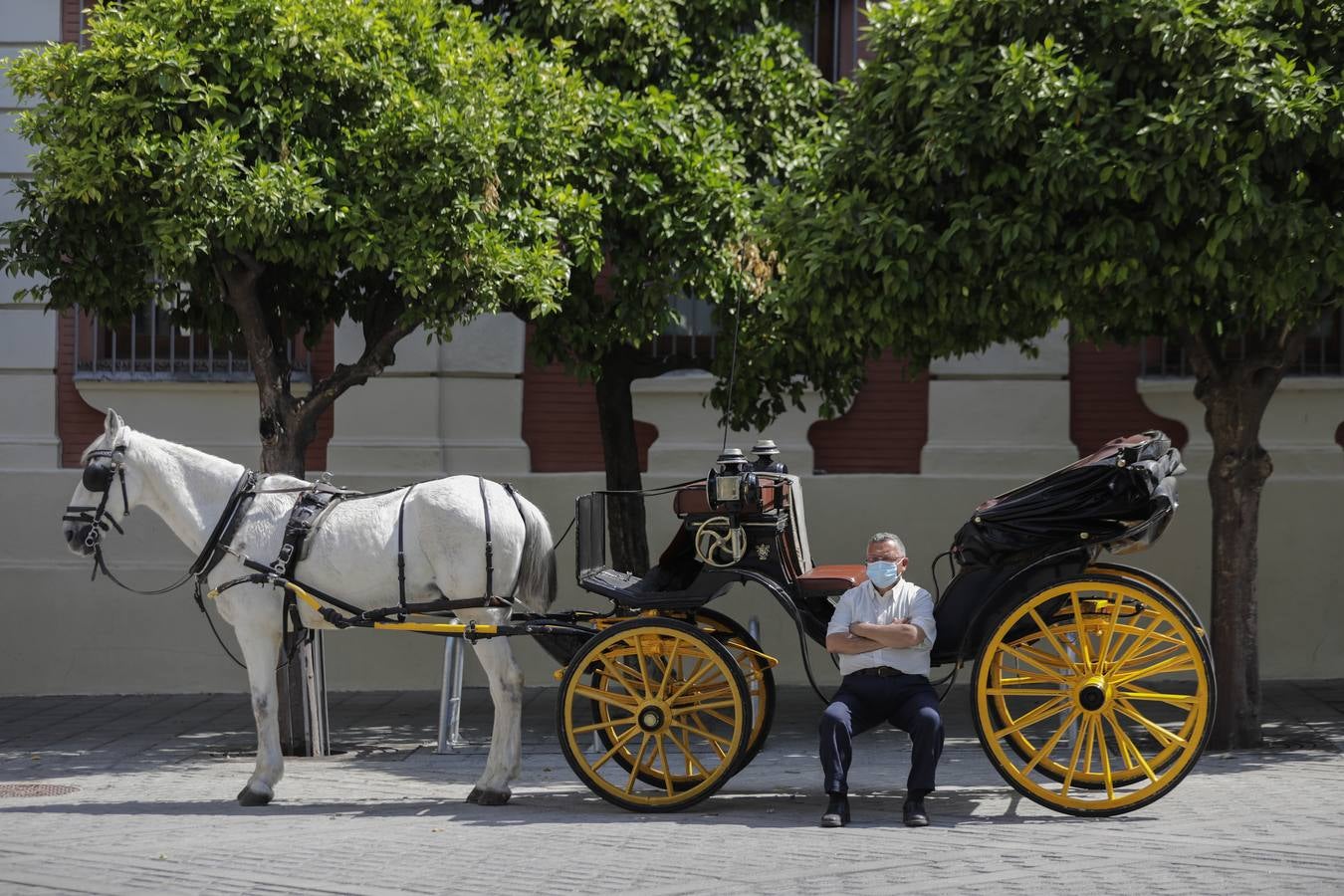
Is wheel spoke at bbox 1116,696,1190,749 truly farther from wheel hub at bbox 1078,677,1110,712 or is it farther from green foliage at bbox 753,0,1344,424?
green foliage at bbox 753,0,1344,424

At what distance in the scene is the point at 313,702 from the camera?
9938 mm

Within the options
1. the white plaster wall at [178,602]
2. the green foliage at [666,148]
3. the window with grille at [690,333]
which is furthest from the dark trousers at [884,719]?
the window with grille at [690,333]

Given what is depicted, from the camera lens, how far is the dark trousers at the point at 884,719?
285 inches

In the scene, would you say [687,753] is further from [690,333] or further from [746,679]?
[690,333]

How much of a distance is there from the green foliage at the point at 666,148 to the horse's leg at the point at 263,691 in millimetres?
3190

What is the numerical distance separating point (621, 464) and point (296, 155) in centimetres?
375

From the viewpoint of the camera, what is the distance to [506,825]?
737cm

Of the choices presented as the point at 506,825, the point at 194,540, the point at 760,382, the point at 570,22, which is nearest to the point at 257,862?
the point at 506,825

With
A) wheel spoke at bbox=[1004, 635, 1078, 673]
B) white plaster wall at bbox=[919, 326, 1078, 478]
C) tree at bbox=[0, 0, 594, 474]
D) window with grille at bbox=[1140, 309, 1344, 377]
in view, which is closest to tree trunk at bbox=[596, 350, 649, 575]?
tree at bbox=[0, 0, 594, 474]

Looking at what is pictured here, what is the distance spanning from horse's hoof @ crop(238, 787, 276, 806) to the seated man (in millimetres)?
2919

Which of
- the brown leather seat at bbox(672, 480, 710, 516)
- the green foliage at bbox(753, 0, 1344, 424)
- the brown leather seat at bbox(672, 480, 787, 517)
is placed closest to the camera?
the brown leather seat at bbox(672, 480, 787, 517)

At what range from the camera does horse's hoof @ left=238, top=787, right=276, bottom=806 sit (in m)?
8.07

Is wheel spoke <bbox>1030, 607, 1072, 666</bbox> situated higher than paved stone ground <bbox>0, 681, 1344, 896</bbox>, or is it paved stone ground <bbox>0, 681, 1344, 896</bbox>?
wheel spoke <bbox>1030, 607, 1072, 666</bbox>

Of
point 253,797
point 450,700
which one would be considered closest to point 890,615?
point 253,797
